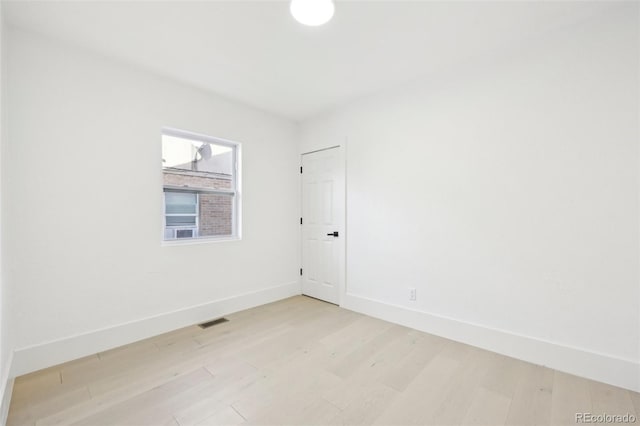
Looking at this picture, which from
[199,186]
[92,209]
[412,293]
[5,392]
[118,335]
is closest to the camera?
[5,392]

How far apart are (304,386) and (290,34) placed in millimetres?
2766

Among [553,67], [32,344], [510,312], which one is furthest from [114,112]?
[510,312]

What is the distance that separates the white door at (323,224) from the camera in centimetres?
382

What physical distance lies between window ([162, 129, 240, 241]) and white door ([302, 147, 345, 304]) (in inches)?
42.9

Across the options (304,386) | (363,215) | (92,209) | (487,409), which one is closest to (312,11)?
(363,215)

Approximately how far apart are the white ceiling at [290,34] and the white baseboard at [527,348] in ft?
8.43

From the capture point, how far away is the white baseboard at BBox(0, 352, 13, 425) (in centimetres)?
163

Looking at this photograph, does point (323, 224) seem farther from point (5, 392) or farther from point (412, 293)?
point (5, 392)

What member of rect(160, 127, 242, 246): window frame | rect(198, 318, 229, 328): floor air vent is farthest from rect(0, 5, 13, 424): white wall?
rect(198, 318, 229, 328): floor air vent

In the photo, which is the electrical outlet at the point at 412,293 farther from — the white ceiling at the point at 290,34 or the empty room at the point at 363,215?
the white ceiling at the point at 290,34

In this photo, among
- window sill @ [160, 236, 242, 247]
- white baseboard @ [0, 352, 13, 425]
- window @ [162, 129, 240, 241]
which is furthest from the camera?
window @ [162, 129, 240, 241]

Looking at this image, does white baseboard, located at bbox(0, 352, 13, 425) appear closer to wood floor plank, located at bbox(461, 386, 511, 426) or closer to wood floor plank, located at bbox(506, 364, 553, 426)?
wood floor plank, located at bbox(461, 386, 511, 426)

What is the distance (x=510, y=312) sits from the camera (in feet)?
8.11

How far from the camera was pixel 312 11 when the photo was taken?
198 centimetres
